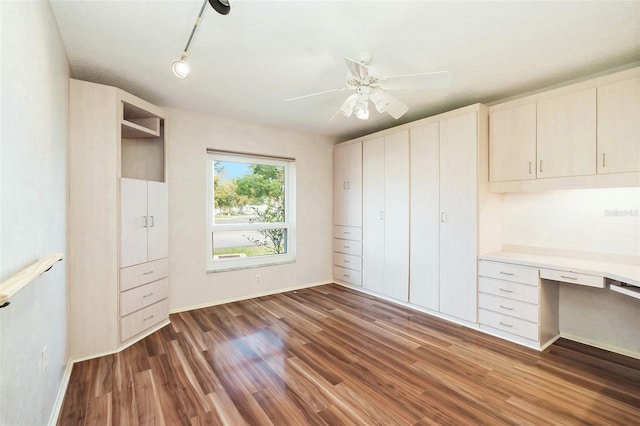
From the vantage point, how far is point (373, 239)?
427 cm

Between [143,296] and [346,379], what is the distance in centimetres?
215

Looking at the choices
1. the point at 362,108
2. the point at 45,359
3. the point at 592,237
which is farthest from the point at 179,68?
the point at 592,237

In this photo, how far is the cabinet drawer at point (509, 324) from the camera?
2.68 metres

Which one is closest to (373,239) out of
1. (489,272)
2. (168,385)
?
(489,272)

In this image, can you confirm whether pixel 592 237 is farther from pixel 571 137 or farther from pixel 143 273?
pixel 143 273

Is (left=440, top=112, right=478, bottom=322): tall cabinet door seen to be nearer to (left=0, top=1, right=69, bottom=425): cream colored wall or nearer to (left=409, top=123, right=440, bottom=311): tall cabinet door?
(left=409, top=123, right=440, bottom=311): tall cabinet door

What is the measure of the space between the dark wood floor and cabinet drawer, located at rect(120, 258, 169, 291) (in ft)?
1.87

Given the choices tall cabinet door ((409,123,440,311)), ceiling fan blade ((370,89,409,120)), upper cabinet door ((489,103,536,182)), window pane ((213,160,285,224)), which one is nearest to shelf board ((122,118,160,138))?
window pane ((213,160,285,224))

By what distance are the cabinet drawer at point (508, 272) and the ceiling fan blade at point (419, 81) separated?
1.86m

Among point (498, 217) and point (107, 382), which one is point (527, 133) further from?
point (107, 382)

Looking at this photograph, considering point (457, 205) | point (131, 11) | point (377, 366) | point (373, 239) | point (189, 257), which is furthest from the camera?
point (373, 239)

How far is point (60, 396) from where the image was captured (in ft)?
6.40

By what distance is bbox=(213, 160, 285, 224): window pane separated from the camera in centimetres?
407

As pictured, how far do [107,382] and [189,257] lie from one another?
170 centimetres
